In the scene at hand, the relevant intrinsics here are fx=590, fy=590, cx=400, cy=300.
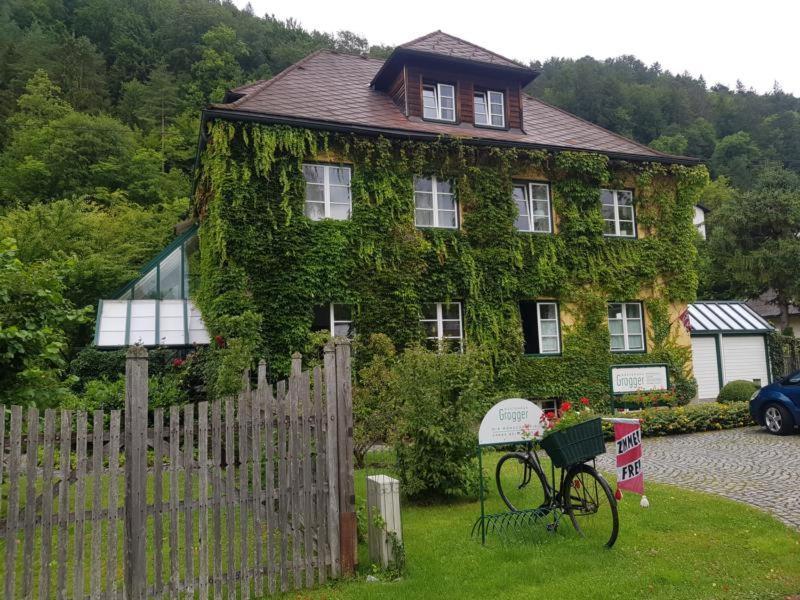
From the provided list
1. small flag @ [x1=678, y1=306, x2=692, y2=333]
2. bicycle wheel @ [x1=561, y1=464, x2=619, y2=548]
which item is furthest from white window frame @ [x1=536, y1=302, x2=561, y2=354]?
bicycle wheel @ [x1=561, y1=464, x2=619, y2=548]

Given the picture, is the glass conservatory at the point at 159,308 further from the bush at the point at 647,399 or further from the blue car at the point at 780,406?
the blue car at the point at 780,406

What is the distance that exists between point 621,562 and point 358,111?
14.4 metres

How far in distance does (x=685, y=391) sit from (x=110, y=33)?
50.2 meters

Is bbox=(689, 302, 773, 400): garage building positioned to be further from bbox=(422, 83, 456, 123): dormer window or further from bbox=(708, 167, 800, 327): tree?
bbox=(422, 83, 456, 123): dormer window

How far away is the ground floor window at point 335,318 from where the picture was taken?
1516 cm

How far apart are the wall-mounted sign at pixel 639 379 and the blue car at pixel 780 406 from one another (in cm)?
213

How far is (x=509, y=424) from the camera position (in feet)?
21.4

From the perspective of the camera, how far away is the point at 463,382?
7.76m

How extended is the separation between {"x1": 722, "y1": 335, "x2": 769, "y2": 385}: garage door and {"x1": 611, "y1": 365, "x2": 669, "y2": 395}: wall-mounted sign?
8275mm

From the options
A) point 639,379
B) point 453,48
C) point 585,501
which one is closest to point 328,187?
point 453,48

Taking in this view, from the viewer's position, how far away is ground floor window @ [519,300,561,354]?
17.7 m

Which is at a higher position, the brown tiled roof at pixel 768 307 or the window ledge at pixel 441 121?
the window ledge at pixel 441 121

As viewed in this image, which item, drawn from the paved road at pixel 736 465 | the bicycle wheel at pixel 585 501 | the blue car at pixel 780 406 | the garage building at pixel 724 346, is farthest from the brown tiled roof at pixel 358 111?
the bicycle wheel at pixel 585 501

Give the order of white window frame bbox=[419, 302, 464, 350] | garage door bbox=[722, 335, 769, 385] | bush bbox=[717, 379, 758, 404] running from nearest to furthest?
1. white window frame bbox=[419, 302, 464, 350]
2. bush bbox=[717, 379, 758, 404]
3. garage door bbox=[722, 335, 769, 385]
